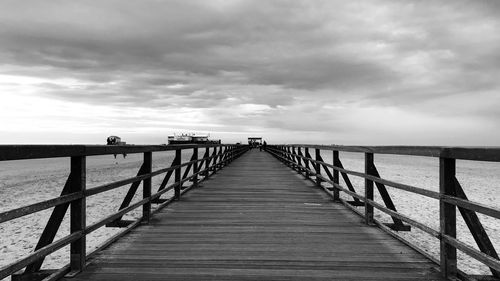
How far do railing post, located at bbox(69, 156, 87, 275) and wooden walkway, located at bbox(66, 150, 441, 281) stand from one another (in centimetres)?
13

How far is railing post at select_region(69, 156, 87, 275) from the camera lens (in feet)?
11.1

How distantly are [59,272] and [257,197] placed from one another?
17.8 ft

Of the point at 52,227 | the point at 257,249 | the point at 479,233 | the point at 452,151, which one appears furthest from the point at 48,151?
the point at 479,233

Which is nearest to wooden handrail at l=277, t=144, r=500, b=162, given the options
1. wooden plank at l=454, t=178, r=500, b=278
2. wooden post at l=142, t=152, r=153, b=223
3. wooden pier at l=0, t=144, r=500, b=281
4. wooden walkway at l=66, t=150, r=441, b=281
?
wooden pier at l=0, t=144, r=500, b=281

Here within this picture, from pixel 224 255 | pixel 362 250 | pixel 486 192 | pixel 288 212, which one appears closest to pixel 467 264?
pixel 288 212

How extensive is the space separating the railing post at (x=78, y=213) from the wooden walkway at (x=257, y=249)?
0.13 metres

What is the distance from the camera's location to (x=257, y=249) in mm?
4320

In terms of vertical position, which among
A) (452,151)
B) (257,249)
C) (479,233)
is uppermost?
(452,151)

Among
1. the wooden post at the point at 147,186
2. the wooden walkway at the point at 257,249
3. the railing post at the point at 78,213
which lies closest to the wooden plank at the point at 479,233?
the wooden walkway at the point at 257,249

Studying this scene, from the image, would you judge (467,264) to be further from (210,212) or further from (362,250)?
(210,212)

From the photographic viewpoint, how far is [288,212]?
6.63 m

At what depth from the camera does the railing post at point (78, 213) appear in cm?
340

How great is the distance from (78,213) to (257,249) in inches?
76.1

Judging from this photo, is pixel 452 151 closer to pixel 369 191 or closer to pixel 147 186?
pixel 369 191
